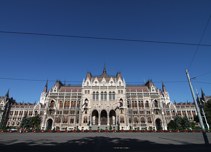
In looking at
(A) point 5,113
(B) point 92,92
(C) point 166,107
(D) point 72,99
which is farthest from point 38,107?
(C) point 166,107

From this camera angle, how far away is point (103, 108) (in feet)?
183

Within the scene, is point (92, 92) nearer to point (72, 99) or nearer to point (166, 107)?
point (72, 99)

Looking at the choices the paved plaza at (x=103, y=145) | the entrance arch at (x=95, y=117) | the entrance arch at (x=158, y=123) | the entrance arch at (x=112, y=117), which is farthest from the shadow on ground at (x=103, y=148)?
the entrance arch at (x=158, y=123)

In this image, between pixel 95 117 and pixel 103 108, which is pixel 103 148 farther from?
pixel 95 117

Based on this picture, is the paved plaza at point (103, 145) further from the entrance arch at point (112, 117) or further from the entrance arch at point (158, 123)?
the entrance arch at point (158, 123)

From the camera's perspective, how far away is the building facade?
54.7m

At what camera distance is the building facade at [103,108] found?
54.7m

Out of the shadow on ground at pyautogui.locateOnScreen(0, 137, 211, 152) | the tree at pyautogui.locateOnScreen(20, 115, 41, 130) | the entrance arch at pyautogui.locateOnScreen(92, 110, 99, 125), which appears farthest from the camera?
the entrance arch at pyautogui.locateOnScreen(92, 110, 99, 125)

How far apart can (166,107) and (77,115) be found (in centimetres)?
4507

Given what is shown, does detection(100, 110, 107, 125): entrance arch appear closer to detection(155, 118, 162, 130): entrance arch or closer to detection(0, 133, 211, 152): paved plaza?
detection(155, 118, 162, 130): entrance arch

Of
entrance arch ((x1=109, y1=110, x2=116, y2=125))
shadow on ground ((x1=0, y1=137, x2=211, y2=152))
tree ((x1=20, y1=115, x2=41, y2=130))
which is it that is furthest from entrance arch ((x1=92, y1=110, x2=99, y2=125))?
shadow on ground ((x1=0, y1=137, x2=211, y2=152))

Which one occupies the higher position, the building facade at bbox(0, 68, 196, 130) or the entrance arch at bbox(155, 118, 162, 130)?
the building facade at bbox(0, 68, 196, 130)

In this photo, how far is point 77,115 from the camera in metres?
56.6

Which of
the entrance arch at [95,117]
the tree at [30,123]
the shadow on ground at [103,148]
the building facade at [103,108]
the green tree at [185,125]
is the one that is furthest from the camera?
the entrance arch at [95,117]
